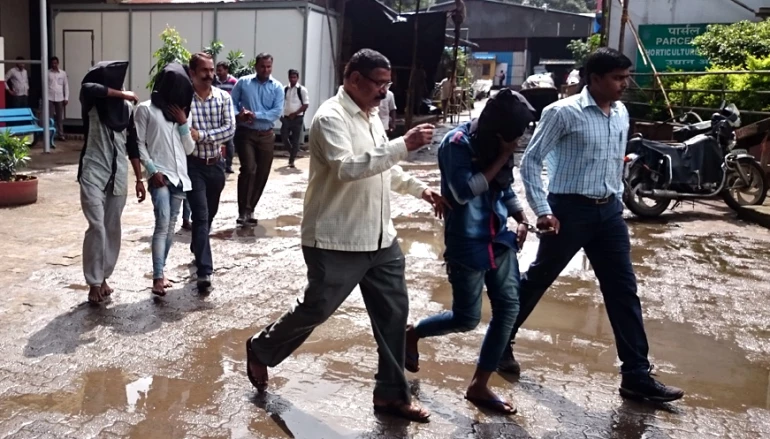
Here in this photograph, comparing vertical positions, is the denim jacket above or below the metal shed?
below

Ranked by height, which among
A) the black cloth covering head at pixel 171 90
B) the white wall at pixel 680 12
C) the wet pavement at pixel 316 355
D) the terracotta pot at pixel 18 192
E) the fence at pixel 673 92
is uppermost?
the white wall at pixel 680 12

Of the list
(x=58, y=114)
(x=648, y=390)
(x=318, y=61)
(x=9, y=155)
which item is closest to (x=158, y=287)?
(x=648, y=390)

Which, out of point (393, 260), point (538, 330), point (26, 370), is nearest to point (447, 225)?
point (393, 260)

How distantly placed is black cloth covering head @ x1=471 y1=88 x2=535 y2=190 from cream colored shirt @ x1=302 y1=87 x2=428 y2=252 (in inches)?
17.6

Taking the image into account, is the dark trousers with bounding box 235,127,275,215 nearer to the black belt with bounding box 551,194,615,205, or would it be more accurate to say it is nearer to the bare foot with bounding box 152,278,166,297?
the bare foot with bounding box 152,278,166,297

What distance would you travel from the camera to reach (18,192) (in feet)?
28.6

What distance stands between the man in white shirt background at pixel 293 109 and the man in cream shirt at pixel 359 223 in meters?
9.56

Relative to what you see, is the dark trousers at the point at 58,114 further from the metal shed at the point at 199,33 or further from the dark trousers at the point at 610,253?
the dark trousers at the point at 610,253

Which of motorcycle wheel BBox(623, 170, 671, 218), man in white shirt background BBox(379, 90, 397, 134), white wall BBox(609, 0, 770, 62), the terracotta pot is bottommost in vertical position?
the terracotta pot

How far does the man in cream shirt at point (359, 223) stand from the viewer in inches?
131

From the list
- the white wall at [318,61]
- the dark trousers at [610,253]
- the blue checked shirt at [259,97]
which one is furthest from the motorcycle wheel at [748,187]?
the white wall at [318,61]

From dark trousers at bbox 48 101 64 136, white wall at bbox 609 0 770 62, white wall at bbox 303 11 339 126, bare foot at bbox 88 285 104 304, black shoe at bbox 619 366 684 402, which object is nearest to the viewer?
black shoe at bbox 619 366 684 402

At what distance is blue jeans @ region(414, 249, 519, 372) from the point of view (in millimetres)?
3697

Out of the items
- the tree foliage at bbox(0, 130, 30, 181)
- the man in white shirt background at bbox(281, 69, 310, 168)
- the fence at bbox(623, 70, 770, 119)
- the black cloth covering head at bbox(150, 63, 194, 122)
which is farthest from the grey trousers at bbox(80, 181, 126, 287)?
the fence at bbox(623, 70, 770, 119)
